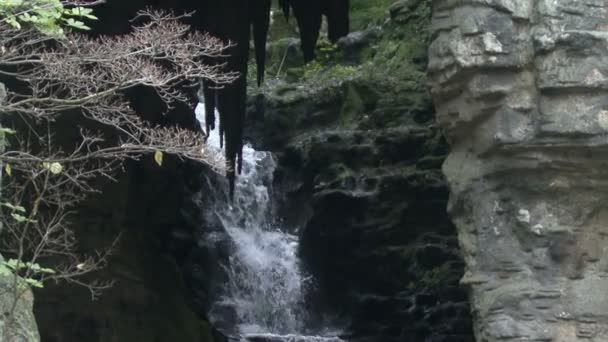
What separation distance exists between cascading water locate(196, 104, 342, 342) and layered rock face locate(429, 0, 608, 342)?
20.6 ft

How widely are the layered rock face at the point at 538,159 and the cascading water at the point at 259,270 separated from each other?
628cm

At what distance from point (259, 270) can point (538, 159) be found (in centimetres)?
785

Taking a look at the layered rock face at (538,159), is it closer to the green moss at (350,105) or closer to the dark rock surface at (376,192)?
the dark rock surface at (376,192)

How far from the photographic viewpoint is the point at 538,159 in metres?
8.10

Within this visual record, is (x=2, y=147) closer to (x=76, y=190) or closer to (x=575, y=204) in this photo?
(x=575, y=204)

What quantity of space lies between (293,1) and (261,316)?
421 cm

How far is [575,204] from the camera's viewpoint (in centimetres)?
819

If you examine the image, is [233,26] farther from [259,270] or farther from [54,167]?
[54,167]

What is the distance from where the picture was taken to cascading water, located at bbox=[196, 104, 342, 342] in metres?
15.0

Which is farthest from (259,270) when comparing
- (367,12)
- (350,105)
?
(367,12)

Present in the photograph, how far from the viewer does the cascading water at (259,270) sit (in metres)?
15.0

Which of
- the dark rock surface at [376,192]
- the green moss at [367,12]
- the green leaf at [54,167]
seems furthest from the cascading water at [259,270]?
the green leaf at [54,167]

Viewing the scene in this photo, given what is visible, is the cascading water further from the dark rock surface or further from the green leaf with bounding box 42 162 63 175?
the green leaf with bounding box 42 162 63 175

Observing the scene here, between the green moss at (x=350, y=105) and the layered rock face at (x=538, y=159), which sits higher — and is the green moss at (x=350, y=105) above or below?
above
